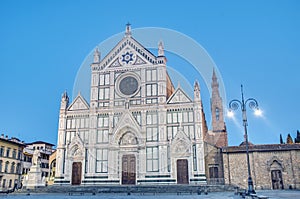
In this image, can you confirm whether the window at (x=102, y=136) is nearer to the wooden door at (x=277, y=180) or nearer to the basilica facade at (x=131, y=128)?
the basilica facade at (x=131, y=128)

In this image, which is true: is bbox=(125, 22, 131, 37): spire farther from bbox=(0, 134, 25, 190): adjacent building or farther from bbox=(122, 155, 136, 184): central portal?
bbox=(0, 134, 25, 190): adjacent building

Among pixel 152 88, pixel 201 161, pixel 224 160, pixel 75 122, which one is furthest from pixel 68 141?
pixel 224 160

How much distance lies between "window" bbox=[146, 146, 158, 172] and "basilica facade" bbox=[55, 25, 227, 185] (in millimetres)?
23

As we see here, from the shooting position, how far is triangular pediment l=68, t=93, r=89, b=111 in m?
38.3

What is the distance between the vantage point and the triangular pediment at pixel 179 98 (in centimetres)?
3550

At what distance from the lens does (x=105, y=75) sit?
39156 millimetres

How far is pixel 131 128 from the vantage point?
36031mm

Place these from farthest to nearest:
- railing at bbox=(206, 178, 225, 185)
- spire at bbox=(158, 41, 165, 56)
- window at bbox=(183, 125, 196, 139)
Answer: spire at bbox=(158, 41, 165, 56), window at bbox=(183, 125, 196, 139), railing at bbox=(206, 178, 225, 185)

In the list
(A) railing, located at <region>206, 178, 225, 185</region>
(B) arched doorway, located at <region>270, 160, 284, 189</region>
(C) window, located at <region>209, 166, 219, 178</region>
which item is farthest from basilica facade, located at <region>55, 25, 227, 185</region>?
(B) arched doorway, located at <region>270, 160, 284, 189</region>

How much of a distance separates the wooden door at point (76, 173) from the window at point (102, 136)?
13.1 feet

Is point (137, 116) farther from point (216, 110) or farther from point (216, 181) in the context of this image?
point (216, 110)

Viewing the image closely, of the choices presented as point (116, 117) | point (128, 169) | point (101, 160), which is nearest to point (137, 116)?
point (116, 117)

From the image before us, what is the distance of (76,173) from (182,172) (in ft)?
43.5

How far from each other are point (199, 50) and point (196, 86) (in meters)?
12.4
